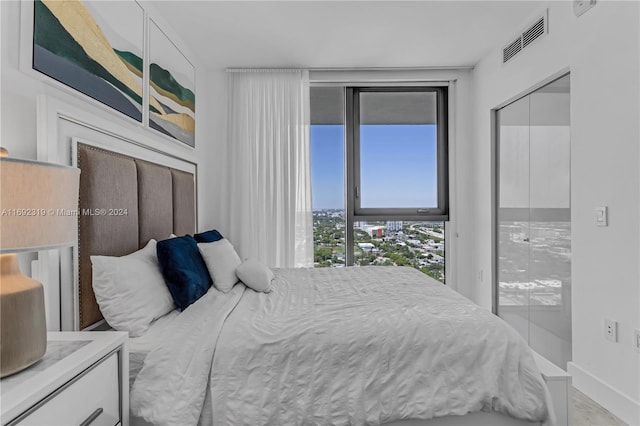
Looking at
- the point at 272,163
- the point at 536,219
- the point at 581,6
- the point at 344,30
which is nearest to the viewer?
the point at 581,6

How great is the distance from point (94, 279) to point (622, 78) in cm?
287

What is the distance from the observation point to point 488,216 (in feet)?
12.2

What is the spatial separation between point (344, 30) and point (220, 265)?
2.12 m

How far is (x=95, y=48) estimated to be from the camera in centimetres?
190

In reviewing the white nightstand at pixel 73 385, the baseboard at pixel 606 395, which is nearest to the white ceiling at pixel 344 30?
the white nightstand at pixel 73 385

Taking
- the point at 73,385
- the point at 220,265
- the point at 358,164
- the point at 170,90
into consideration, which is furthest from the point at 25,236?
the point at 358,164

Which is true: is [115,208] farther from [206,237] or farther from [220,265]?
[206,237]

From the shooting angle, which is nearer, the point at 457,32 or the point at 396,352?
the point at 396,352

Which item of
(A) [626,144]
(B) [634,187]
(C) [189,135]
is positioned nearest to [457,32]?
(A) [626,144]

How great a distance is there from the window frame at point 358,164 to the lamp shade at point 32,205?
3203 millimetres

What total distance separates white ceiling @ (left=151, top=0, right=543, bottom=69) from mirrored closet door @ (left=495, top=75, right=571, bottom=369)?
674 mm

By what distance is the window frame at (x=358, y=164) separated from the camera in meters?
4.16

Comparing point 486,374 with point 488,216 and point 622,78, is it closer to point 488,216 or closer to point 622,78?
point 622,78

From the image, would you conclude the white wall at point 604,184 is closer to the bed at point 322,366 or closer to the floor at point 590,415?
the floor at point 590,415
